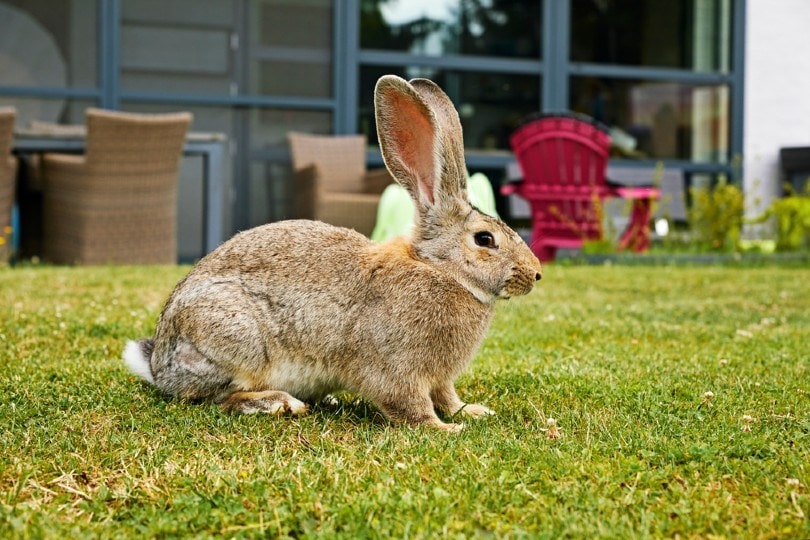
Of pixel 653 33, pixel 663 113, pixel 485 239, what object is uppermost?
pixel 653 33

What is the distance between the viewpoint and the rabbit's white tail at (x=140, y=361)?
3.26m

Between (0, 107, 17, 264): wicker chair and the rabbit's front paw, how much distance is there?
21.9 ft

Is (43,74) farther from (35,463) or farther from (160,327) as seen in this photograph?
(35,463)

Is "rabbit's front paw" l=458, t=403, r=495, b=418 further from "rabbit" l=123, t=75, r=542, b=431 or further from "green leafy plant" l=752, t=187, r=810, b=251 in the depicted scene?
"green leafy plant" l=752, t=187, r=810, b=251

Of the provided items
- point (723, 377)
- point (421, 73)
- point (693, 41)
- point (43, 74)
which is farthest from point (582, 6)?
point (723, 377)

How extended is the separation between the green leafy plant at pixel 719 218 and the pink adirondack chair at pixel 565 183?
2.94 feet

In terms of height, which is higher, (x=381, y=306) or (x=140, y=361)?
(x=381, y=306)

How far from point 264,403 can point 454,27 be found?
1041 cm

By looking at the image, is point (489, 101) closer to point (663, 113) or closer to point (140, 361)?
point (663, 113)

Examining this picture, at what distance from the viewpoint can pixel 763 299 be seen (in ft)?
21.0

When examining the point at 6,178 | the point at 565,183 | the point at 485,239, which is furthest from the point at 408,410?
the point at 565,183

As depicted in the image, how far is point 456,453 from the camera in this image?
8.04ft

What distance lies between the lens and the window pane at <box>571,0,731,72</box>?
13.3 metres

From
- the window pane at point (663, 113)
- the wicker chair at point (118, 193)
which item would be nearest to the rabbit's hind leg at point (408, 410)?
the wicker chair at point (118, 193)
